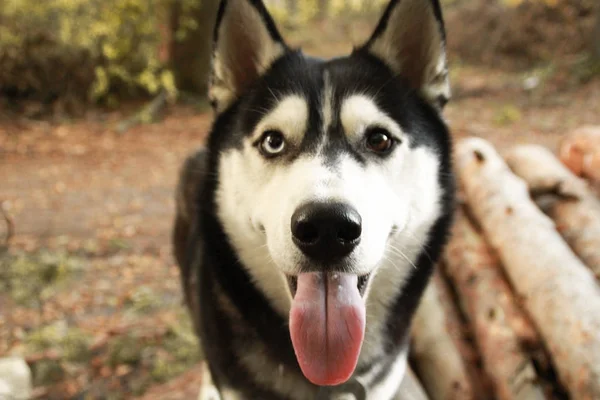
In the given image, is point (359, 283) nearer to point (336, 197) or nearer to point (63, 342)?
point (336, 197)

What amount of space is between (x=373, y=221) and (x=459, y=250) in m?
1.89

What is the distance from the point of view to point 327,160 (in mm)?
1772

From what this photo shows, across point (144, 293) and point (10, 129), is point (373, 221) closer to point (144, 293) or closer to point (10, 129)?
point (144, 293)

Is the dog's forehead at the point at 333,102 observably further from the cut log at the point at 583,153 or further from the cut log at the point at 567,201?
the cut log at the point at 583,153

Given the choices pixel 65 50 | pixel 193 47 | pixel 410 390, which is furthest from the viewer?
pixel 193 47

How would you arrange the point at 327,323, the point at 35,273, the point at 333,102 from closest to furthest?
1. the point at 327,323
2. the point at 333,102
3. the point at 35,273

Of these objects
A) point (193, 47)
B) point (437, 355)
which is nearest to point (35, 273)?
point (437, 355)

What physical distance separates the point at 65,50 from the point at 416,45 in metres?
8.55

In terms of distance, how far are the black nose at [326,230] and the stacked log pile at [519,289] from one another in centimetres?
134

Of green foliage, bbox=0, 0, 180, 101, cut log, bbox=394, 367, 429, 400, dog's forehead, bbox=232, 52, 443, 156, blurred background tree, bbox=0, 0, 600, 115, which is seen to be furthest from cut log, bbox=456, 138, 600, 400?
green foliage, bbox=0, 0, 180, 101

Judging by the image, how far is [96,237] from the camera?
5.00 m

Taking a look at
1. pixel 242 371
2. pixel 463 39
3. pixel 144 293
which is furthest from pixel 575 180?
pixel 463 39

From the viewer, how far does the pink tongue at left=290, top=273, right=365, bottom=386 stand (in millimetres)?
1760

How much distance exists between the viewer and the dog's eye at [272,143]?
6.38 feet
